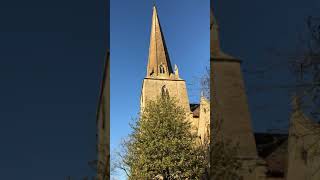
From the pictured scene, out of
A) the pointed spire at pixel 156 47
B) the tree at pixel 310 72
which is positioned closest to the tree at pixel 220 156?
the pointed spire at pixel 156 47

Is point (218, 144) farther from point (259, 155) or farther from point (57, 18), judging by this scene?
point (57, 18)

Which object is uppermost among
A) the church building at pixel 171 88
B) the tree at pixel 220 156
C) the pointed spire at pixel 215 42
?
the pointed spire at pixel 215 42

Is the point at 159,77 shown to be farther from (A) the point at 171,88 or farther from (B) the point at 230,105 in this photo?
(B) the point at 230,105

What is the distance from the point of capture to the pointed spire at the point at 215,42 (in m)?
3.13

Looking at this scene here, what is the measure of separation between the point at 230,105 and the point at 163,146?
1.45 feet

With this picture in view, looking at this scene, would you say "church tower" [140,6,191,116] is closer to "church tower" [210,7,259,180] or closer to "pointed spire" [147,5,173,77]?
"pointed spire" [147,5,173,77]

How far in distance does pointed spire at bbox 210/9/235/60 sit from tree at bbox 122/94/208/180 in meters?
0.37

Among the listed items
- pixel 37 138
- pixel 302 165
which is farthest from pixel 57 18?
pixel 302 165

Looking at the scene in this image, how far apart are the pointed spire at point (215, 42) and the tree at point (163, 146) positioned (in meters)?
0.37

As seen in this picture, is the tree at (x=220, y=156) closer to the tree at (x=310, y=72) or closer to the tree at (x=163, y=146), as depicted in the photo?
the tree at (x=163, y=146)

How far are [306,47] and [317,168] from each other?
3.10ft

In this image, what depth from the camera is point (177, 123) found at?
310 centimetres

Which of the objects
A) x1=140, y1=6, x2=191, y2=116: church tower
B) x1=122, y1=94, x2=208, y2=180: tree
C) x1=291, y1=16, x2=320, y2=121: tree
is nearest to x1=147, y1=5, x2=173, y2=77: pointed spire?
x1=140, y1=6, x2=191, y2=116: church tower

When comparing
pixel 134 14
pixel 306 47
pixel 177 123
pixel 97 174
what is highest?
pixel 134 14
